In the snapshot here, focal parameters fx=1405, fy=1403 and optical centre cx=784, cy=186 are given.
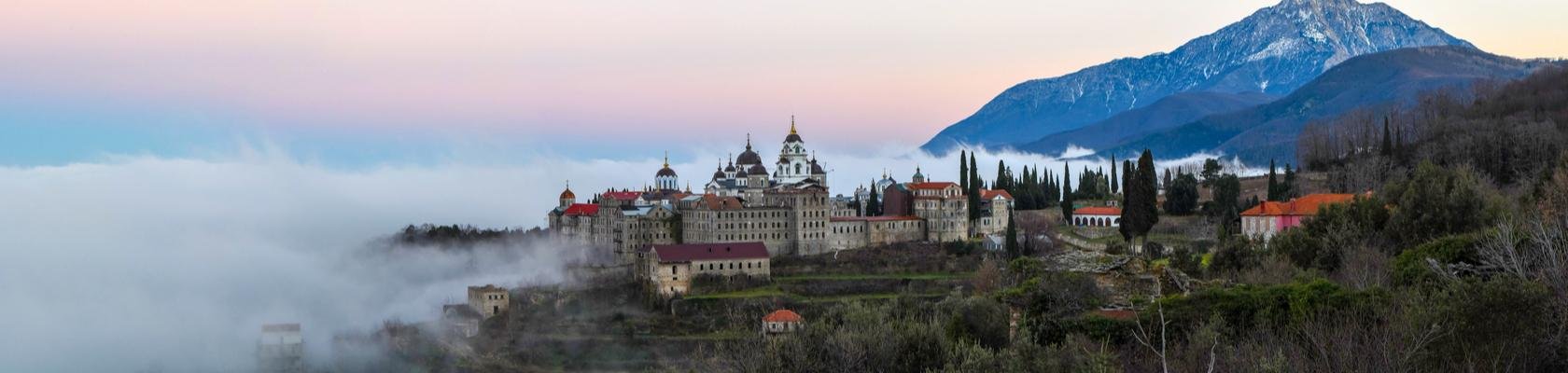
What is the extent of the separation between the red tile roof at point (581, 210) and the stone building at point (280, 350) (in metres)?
17.4

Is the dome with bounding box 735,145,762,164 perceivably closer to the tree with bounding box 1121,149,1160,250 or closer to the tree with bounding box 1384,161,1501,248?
the tree with bounding box 1121,149,1160,250

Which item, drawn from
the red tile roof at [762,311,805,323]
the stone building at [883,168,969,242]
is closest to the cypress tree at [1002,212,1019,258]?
the stone building at [883,168,969,242]

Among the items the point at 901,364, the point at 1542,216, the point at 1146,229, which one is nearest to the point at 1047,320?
the point at 901,364

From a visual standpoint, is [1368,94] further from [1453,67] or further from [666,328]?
[666,328]

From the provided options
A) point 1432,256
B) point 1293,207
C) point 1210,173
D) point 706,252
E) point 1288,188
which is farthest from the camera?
point 1210,173

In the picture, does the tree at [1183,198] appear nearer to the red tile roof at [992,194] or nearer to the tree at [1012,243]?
the red tile roof at [992,194]

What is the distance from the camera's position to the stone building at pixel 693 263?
56625mm

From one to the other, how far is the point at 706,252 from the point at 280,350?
16.9 metres

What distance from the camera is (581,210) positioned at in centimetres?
7038

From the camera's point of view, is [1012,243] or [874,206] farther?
[874,206]

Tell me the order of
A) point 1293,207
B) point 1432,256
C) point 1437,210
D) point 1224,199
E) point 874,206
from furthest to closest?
point 874,206
point 1224,199
point 1293,207
point 1437,210
point 1432,256

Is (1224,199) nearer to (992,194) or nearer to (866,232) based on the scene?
(992,194)

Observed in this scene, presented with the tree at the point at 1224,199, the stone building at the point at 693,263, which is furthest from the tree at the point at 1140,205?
the stone building at the point at 693,263

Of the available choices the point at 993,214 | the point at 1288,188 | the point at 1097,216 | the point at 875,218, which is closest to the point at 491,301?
the point at 875,218
